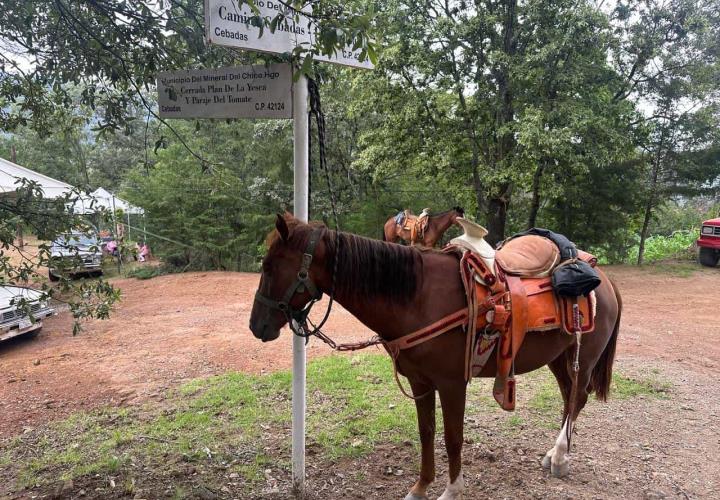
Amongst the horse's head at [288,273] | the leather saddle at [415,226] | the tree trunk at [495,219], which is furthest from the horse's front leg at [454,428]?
the tree trunk at [495,219]

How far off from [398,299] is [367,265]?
0.24 meters

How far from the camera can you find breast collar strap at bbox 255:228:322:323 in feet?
Result: 6.66

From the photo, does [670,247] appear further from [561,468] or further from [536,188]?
[561,468]

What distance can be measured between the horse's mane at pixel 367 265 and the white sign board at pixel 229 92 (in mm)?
676

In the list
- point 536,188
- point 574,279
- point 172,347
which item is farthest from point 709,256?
point 172,347

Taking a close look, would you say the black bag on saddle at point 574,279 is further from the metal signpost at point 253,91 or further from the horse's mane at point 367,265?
the metal signpost at point 253,91

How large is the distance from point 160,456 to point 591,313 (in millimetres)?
2991

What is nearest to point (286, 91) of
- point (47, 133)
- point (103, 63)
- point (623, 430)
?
point (103, 63)

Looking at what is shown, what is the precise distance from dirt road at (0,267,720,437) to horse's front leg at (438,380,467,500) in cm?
288

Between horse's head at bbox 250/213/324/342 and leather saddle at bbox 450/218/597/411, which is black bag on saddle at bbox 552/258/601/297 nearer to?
leather saddle at bbox 450/218/597/411

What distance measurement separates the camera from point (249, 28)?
206cm

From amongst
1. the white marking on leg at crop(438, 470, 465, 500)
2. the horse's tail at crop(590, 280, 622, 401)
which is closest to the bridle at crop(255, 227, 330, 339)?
A: the white marking on leg at crop(438, 470, 465, 500)

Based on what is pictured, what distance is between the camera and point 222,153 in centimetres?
1338

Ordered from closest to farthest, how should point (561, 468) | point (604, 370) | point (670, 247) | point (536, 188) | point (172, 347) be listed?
point (561, 468) → point (604, 370) → point (172, 347) → point (536, 188) → point (670, 247)
